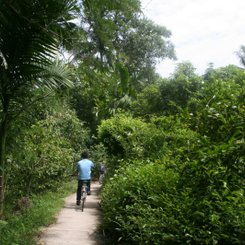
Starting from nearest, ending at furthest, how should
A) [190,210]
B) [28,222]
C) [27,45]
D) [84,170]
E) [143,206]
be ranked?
[190,210]
[27,45]
[143,206]
[28,222]
[84,170]

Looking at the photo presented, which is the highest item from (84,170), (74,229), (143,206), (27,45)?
(27,45)

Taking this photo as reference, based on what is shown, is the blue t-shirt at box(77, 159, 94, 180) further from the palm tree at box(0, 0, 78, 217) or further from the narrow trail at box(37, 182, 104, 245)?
the palm tree at box(0, 0, 78, 217)

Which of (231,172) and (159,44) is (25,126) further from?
(159,44)

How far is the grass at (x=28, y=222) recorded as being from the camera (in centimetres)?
622

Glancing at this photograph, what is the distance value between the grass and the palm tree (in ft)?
5.45

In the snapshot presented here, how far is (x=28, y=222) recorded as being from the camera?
768 cm

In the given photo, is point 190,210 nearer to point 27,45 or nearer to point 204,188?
point 204,188

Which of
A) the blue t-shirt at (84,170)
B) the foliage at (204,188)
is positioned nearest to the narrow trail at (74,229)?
the blue t-shirt at (84,170)

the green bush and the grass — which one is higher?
the green bush

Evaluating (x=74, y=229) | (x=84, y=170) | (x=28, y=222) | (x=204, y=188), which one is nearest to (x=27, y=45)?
(x=204, y=188)

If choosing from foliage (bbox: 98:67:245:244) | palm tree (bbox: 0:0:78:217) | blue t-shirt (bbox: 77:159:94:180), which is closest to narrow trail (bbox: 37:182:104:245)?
blue t-shirt (bbox: 77:159:94:180)

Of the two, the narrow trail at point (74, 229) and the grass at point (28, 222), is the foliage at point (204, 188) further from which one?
the grass at point (28, 222)

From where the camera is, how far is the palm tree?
160 inches

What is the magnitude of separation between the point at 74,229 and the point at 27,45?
3962mm
